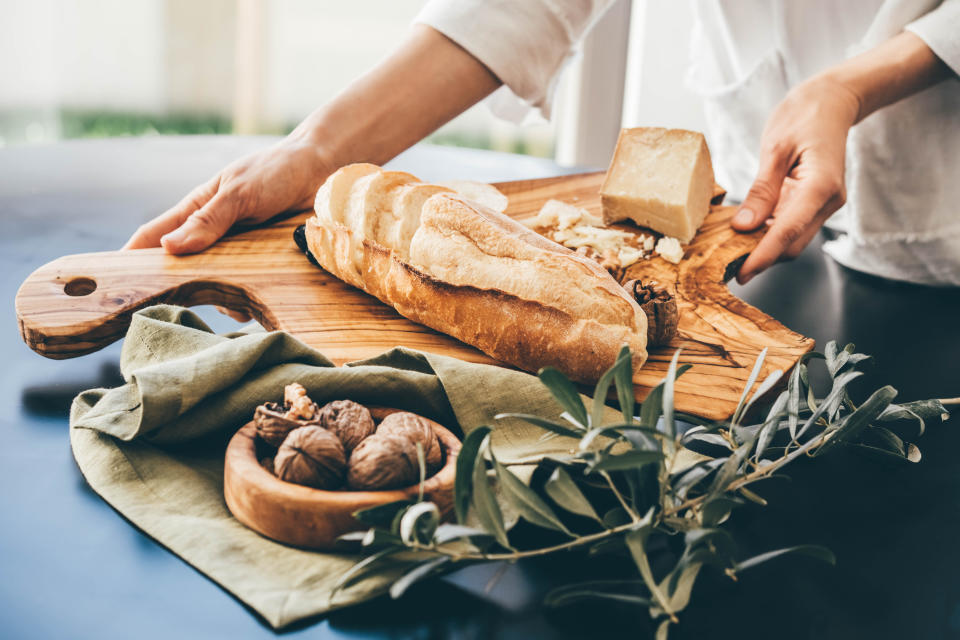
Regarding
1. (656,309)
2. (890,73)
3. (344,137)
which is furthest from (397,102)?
(890,73)

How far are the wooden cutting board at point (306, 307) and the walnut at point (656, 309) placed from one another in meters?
0.03

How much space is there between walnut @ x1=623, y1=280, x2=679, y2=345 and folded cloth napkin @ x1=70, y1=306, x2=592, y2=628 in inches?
11.3

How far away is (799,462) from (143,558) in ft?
2.34

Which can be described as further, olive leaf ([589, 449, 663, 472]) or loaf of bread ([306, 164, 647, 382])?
loaf of bread ([306, 164, 647, 382])

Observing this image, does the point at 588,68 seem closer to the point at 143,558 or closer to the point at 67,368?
the point at 67,368

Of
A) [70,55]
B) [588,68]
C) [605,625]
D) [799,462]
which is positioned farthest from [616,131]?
[605,625]

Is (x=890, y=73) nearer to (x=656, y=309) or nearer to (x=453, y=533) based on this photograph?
(x=656, y=309)

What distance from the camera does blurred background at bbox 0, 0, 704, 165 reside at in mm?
3658

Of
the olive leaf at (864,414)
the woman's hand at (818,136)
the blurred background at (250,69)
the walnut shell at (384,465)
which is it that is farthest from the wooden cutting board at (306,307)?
the blurred background at (250,69)

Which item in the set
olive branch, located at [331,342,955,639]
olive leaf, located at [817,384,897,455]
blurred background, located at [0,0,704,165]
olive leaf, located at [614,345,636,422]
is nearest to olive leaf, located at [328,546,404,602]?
olive branch, located at [331,342,955,639]

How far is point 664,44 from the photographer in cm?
366

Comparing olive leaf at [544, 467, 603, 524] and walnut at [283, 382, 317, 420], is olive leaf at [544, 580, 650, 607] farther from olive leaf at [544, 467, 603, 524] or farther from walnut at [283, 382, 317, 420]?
walnut at [283, 382, 317, 420]

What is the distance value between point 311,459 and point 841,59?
175cm

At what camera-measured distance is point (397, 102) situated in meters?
1.83
